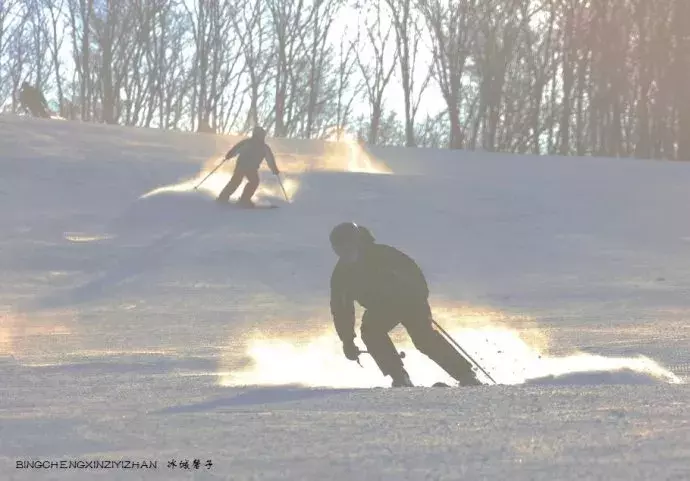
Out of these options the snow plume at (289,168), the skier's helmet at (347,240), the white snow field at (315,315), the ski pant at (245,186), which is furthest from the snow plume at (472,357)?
the snow plume at (289,168)

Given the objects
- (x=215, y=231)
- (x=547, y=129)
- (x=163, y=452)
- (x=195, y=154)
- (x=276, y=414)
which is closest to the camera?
(x=163, y=452)

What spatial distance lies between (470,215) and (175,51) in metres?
42.6

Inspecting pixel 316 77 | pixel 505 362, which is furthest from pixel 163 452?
pixel 316 77

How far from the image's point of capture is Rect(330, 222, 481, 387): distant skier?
7645 mm

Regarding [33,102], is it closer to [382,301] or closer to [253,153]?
[253,153]

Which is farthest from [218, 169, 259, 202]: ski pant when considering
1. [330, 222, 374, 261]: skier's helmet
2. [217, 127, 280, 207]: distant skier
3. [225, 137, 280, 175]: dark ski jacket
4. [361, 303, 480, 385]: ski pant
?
[330, 222, 374, 261]: skier's helmet

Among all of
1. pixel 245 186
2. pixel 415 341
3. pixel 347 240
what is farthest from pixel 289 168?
pixel 347 240

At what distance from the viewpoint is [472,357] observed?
31.0 feet

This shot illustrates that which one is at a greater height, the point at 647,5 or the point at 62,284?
the point at 647,5

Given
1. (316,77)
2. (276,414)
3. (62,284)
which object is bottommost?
(62,284)

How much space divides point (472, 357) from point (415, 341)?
4.87 feet

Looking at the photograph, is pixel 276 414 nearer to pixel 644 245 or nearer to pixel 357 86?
pixel 644 245

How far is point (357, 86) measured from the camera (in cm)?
6331

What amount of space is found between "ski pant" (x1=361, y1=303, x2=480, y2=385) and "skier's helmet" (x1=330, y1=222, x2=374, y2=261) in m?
0.59
